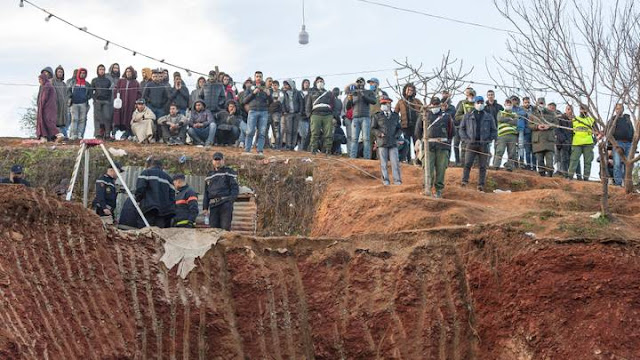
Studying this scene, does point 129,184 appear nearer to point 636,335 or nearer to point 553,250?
point 553,250

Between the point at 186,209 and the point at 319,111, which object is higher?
the point at 319,111

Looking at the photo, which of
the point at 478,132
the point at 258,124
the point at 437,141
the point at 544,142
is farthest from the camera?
the point at 544,142

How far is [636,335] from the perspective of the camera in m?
12.9

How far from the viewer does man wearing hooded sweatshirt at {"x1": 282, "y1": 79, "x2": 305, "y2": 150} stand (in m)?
22.4

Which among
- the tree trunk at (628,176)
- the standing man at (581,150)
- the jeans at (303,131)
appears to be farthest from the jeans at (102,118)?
the tree trunk at (628,176)

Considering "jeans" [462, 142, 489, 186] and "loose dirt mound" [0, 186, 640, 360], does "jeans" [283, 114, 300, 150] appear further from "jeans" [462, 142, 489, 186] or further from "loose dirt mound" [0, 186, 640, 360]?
"loose dirt mound" [0, 186, 640, 360]

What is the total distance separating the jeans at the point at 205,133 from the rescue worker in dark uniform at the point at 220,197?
635 centimetres

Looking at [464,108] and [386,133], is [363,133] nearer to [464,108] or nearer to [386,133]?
[464,108]

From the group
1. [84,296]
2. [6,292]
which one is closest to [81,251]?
[84,296]

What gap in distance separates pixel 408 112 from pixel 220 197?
7.40 m

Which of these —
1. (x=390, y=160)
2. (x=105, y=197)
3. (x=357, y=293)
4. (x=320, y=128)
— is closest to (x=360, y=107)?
(x=320, y=128)

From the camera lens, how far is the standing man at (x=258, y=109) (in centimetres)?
2084

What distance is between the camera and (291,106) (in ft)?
73.5

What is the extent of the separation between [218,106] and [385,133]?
5.41 m
